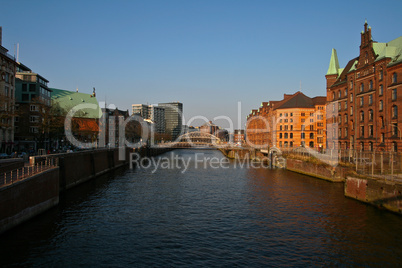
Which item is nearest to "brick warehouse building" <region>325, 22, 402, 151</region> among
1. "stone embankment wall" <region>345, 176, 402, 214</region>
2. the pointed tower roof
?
the pointed tower roof

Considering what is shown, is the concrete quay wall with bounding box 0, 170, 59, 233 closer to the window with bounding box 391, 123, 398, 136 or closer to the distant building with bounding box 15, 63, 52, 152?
the distant building with bounding box 15, 63, 52, 152

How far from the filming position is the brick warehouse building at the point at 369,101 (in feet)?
148

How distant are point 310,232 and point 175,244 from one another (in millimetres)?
10170

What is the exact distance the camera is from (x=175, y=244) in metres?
20.2

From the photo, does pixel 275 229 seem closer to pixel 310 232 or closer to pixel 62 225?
pixel 310 232

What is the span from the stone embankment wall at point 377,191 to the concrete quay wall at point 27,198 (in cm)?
2953

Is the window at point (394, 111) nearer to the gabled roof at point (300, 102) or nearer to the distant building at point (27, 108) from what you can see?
the gabled roof at point (300, 102)

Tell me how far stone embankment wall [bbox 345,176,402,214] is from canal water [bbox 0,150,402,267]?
0.84m

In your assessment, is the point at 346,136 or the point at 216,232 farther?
the point at 346,136

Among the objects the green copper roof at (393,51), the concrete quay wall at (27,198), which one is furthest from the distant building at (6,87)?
the green copper roof at (393,51)

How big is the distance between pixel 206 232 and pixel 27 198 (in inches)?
542

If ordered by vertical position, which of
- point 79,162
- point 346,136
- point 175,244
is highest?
point 346,136

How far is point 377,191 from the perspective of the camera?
2842 centimetres

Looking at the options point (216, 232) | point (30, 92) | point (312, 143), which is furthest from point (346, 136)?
point (30, 92)
